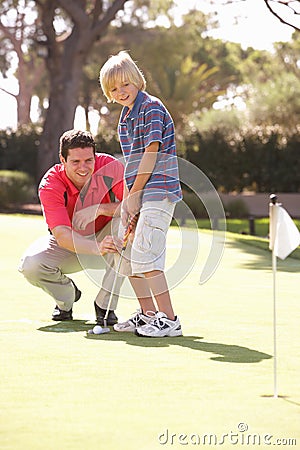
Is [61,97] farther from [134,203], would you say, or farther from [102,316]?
[134,203]

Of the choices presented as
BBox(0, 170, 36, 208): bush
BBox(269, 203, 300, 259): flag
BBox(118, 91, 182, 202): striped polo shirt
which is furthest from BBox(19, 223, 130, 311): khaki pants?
BBox(0, 170, 36, 208): bush

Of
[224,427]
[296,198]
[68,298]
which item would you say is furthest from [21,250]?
[296,198]

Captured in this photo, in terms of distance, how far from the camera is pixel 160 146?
631cm

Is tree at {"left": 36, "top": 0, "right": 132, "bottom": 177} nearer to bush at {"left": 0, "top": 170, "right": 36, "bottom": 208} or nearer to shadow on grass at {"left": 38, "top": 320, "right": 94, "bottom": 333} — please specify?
bush at {"left": 0, "top": 170, "right": 36, "bottom": 208}

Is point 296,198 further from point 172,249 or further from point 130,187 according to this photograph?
point 130,187

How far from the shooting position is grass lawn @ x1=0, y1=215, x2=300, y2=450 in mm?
3922

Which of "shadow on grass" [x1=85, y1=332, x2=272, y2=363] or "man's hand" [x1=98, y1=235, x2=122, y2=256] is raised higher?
"man's hand" [x1=98, y1=235, x2=122, y2=256]

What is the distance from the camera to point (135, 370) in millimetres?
5199

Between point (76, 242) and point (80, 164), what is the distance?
19.5 inches

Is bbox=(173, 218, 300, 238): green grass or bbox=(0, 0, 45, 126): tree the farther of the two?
bbox=(0, 0, 45, 126): tree

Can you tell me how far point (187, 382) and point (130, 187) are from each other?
1841 mm

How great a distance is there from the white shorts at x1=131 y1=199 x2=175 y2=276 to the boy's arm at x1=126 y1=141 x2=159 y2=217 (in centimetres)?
8

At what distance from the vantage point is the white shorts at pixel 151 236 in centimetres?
631

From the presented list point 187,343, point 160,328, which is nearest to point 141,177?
point 160,328
